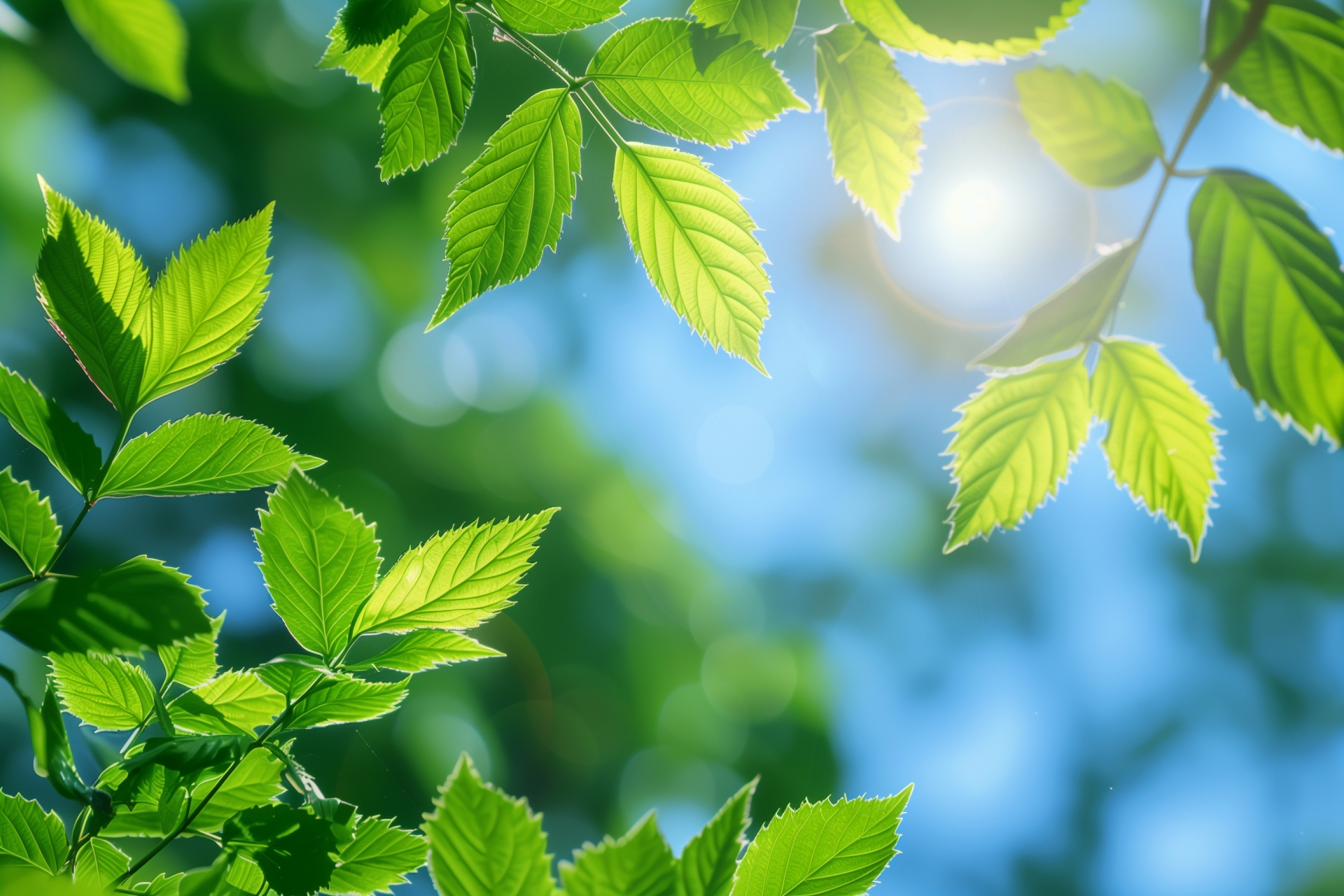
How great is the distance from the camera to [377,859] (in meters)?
0.47

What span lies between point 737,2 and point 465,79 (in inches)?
6.9

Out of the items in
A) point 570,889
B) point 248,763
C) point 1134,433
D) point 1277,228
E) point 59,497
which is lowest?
point 59,497

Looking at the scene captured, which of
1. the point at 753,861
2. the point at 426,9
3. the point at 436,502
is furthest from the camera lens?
the point at 436,502

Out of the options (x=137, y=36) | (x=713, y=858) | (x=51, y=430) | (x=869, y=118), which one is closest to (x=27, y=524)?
(x=51, y=430)

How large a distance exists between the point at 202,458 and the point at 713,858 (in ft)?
1.20

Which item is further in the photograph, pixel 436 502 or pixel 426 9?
pixel 436 502

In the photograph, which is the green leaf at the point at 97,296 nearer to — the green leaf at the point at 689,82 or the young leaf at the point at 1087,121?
the green leaf at the point at 689,82

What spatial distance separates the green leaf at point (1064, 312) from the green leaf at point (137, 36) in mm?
398

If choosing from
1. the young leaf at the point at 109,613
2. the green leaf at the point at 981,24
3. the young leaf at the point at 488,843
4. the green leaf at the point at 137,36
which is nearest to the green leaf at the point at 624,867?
the young leaf at the point at 488,843

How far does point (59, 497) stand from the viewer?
14.3ft

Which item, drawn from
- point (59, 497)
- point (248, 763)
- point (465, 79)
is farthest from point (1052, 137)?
point (59, 497)

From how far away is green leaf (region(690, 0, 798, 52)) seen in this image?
43cm

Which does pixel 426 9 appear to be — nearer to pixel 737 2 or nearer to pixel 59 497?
pixel 737 2

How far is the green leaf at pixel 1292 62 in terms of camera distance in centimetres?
34
